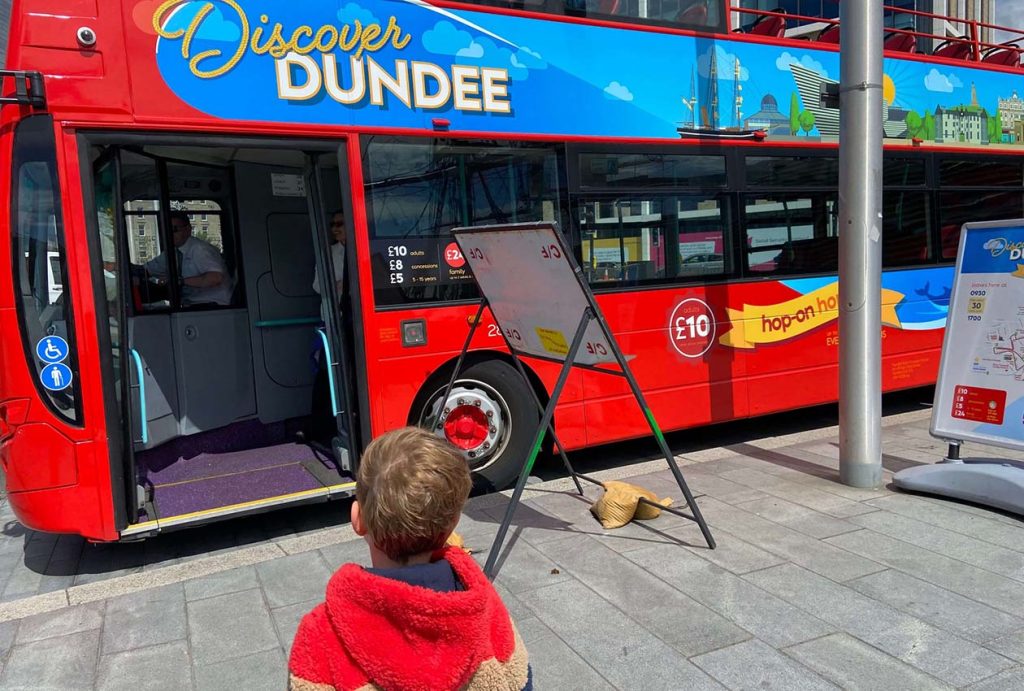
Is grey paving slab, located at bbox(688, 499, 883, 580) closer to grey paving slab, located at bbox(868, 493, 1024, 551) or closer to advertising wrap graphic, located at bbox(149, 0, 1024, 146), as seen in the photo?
grey paving slab, located at bbox(868, 493, 1024, 551)

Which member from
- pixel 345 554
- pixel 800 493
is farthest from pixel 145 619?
pixel 800 493

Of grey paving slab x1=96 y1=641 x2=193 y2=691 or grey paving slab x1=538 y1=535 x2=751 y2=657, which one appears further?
grey paving slab x1=538 y1=535 x2=751 y2=657

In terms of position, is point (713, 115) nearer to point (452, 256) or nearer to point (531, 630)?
point (452, 256)

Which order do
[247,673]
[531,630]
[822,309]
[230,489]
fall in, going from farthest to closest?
[822,309] < [230,489] < [531,630] < [247,673]

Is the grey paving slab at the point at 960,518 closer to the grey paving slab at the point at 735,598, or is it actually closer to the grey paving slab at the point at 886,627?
the grey paving slab at the point at 886,627

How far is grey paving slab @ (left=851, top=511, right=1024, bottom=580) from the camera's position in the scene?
4.22 meters

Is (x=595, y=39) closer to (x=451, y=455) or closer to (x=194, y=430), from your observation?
(x=194, y=430)

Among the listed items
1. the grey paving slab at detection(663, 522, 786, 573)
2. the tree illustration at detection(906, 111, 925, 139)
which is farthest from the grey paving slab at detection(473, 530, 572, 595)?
the tree illustration at detection(906, 111, 925, 139)

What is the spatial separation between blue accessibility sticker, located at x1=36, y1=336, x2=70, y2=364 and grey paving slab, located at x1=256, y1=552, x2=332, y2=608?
5.32 feet

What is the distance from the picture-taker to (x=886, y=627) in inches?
142

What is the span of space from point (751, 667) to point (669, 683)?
360 mm

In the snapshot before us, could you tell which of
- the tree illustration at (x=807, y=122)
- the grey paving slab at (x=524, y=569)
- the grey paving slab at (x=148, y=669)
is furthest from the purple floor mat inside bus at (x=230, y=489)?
the tree illustration at (x=807, y=122)

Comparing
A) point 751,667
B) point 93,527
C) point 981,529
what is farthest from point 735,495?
point 93,527

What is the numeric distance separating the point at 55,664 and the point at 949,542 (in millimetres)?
4627
